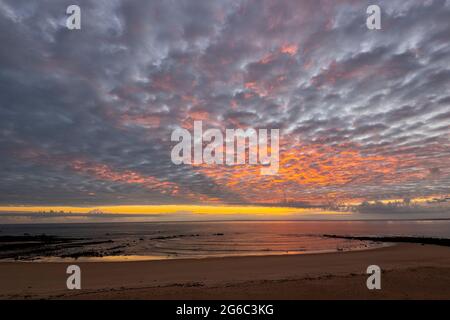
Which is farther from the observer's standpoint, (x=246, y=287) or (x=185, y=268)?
(x=185, y=268)

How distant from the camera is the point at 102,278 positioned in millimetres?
23109

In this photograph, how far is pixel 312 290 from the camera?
1575 cm

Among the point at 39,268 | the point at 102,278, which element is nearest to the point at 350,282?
the point at 102,278

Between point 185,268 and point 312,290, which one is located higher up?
point 312,290

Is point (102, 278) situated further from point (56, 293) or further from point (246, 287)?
point (246, 287)
